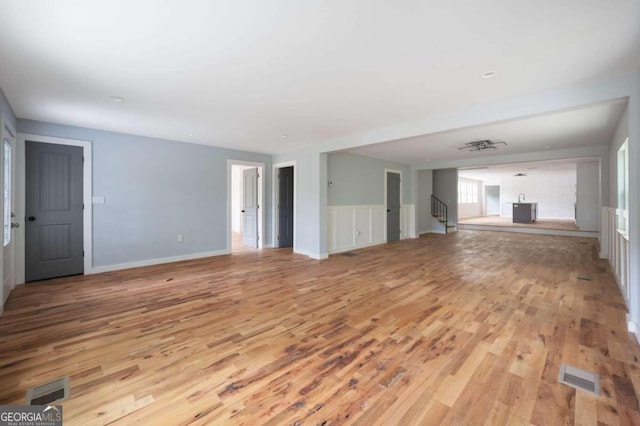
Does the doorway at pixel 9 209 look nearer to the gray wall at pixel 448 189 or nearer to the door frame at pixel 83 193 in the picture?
the door frame at pixel 83 193

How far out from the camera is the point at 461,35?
2.03m

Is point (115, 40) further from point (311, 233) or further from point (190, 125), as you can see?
point (311, 233)

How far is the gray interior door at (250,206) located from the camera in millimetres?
6980

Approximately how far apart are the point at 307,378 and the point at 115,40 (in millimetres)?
2810

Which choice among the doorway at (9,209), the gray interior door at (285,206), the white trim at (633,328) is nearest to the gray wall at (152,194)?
the doorway at (9,209)

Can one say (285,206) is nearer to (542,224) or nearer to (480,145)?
(480,145)

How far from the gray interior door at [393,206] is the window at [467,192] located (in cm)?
874

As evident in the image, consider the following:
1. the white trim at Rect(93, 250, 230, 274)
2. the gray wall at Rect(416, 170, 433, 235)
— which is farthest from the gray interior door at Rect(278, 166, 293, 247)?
the gray wall at Rect(416, 170, 433, 235)

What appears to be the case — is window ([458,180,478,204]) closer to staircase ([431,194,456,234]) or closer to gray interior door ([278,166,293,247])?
staircase ([431,194,456,234])

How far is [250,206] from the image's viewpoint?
23.6 ft

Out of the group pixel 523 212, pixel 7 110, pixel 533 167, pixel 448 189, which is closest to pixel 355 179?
pixel 448 189

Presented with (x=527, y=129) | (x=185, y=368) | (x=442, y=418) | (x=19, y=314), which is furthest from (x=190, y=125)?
(x=527, y=129)
